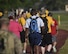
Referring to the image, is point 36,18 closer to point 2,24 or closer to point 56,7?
point 2,24

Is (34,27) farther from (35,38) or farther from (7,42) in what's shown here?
(7,42)

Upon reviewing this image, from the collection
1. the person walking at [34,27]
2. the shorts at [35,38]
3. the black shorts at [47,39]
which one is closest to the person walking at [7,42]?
Answer: the person walking at [34,27]

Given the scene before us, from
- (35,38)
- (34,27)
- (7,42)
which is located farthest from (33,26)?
(7,42)

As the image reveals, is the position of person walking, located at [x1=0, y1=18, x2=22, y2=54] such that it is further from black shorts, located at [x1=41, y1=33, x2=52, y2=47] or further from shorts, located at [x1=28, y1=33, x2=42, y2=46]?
black shorts, located at [x1=41, y1=33, x2=52, y2=47]

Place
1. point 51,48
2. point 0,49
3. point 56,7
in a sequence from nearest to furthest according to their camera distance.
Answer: point 0,49
point 51,48
point 56,7

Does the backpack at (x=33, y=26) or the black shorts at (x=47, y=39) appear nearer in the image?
the backpack at (x=33, y=26)

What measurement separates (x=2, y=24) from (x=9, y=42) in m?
0.35

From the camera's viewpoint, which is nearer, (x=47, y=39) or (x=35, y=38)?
(x=35, y=38)

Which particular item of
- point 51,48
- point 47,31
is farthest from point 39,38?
point 51,48

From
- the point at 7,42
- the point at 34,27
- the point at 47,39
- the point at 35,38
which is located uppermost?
the point at 34,27

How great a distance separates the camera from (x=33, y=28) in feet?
40.4

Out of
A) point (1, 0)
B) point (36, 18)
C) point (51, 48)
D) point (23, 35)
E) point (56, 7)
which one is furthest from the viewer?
point (56, 7)

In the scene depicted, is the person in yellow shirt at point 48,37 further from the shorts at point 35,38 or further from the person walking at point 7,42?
the person walking at point 7,42

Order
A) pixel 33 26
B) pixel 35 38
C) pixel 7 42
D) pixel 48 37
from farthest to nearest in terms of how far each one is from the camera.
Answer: pixel 48 37 < pixel 35 38 < pixel 33 26 < pixel 7 42
